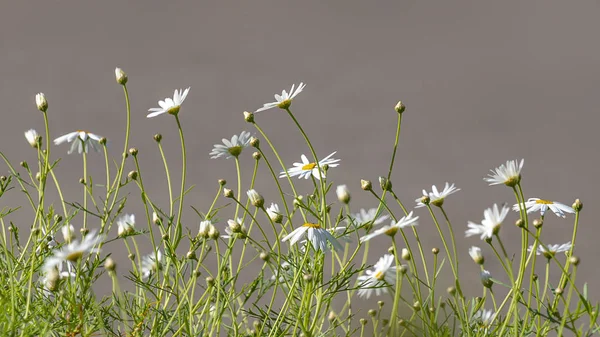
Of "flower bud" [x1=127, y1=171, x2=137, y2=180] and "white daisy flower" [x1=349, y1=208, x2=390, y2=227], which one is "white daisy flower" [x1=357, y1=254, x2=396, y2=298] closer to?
"white daisy flower" [x1=349, y1=208, x2=390, y2=227]

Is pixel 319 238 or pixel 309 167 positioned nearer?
pixel 319 238

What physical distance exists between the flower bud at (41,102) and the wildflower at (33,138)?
6 cm

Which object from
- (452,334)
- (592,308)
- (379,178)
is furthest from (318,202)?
(592,308)

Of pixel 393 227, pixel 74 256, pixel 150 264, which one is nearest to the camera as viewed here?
pixel 74 256

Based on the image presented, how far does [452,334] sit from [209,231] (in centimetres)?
37

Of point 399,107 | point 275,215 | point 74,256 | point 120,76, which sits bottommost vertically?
point 74,256

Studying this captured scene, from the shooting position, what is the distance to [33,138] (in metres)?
1.40

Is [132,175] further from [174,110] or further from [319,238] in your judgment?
[319,238]

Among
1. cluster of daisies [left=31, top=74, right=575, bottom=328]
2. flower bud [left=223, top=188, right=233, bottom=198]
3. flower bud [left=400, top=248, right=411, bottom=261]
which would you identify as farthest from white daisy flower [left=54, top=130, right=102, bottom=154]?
flower bud [left=400, top=248, right=411, bottom=261]

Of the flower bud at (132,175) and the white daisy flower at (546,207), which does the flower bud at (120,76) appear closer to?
the flower bud at (132,175)

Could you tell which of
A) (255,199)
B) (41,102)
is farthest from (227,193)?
(41,102)

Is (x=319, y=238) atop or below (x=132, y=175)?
below

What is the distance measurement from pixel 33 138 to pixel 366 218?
0.58 meters

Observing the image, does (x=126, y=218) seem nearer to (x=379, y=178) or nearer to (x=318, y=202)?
(x=318, y=202)
